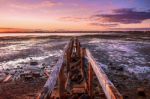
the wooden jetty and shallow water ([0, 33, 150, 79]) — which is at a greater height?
the wooden jetty

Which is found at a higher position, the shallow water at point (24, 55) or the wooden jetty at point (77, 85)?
the wooden jetty at point (77, 85)

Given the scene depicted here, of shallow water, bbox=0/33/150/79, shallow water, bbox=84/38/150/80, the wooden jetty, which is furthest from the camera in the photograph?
shallow water, bbox=0/33/150/79

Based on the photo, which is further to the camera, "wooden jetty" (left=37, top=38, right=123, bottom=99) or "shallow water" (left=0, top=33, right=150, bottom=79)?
Answer: "shallow water" (left=0, top=33, right=150, bottom=79)

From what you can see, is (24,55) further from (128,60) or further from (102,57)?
(128,60)

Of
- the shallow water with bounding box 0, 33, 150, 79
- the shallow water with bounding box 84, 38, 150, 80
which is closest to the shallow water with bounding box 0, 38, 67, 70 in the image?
the shallow water with bounding box 0, 33, 150, 79

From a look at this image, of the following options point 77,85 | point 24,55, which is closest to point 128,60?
point 24,55

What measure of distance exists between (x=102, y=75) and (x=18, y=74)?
31.9 feet

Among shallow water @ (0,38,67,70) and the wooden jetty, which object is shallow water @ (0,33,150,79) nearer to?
shallow water @ (0,38,67,70)

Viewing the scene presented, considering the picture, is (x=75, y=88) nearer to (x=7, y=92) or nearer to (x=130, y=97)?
(x=130, y=97)

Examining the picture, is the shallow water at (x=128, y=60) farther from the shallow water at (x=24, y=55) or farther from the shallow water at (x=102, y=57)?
the shallow water at (x=24, y=55)

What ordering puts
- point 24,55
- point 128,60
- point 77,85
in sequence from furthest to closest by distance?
point 24,55, point 128,60, point 77,85

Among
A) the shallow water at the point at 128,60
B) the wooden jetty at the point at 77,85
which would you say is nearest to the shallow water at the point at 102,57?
the shallow water at the point at 128,60

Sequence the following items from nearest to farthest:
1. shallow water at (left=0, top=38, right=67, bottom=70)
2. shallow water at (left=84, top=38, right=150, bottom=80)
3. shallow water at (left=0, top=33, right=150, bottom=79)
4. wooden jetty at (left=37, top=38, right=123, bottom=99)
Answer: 1. wooden jetty at (left=37, top=38, right=123, bottom=99)
2. shallow water at (left=84, top=38, right=150, bottom=80)
3. shallow water at (left=0, top=33, right=150, bottom=79)
4. shallow water at (left=0, top=38, right=67, bottom=70)

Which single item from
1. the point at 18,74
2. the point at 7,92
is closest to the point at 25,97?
the point at 7,92
